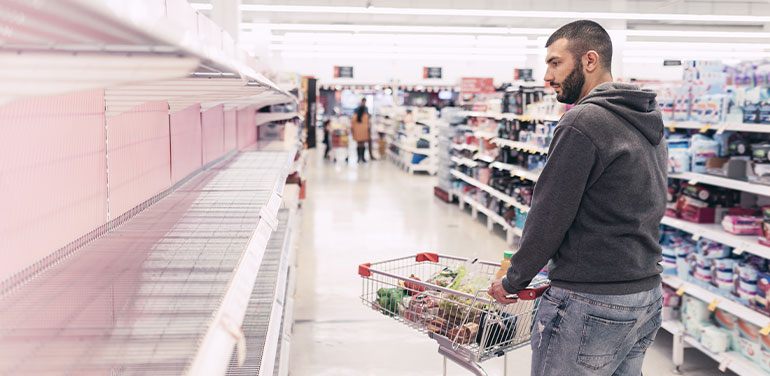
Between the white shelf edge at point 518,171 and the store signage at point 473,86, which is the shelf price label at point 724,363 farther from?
the store signage at point 473,86

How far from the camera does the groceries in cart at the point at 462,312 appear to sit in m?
2.36

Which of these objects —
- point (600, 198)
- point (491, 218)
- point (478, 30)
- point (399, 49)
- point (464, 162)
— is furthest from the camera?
point (399, 49)

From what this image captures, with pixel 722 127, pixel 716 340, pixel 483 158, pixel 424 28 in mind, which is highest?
pixel 424 28

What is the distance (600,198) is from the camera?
192cm

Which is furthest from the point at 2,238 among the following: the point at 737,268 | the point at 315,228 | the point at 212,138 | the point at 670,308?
the point at 315,228

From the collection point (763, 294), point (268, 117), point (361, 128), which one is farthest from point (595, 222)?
point (361, 128)

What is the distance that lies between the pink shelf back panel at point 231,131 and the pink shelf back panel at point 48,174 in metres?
3.15

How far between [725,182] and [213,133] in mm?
3372

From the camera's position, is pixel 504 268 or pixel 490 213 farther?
pixel 490 213

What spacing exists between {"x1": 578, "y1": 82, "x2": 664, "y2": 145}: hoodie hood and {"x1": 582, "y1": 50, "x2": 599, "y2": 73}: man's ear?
0.28 ft

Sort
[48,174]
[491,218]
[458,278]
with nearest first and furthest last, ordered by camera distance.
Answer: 1. [48,174]
2. [458,278]
3. [491,218]

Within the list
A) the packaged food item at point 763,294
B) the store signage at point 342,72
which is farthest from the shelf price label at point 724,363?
the store signage at point 342,72

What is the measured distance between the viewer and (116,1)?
64 centimetres

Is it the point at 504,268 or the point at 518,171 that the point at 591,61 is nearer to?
the point at 504,268
